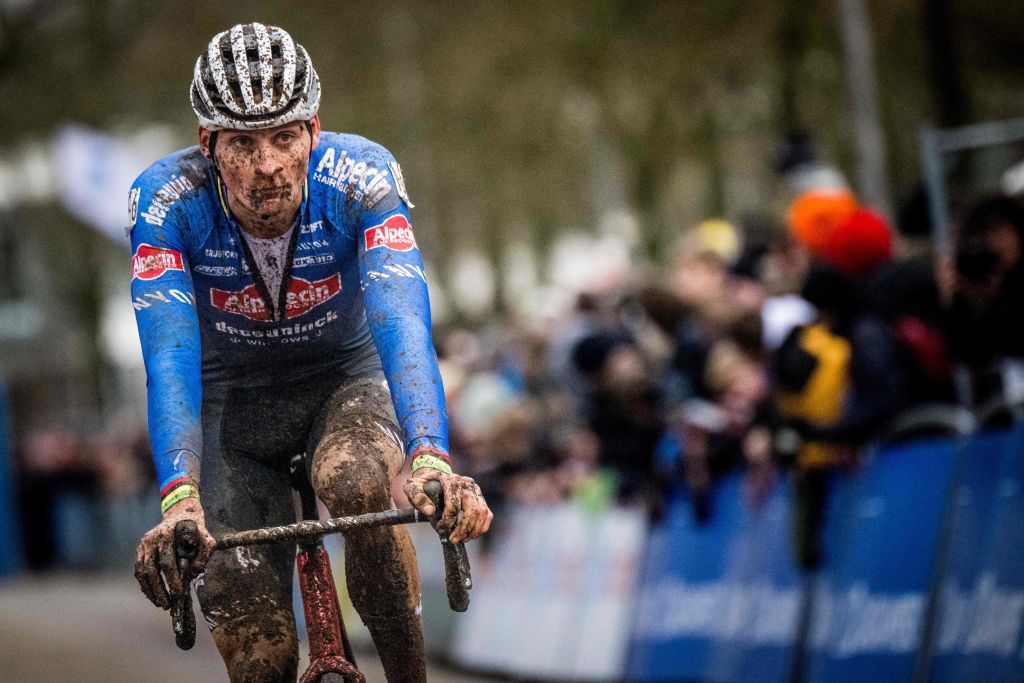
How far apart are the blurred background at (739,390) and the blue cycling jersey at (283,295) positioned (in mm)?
2575

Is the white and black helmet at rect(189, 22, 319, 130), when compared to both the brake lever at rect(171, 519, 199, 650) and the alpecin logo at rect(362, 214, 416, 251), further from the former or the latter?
the brake lever at rect(171, 519, 199, 650)

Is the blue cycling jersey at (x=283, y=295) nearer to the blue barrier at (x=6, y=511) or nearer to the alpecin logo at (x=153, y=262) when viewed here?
the alpecin logo at (x=153, y=262)

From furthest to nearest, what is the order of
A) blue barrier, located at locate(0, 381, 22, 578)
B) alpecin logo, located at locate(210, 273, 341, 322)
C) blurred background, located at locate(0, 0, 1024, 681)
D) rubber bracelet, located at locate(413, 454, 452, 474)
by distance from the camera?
1. blue barrier, located at locate(0, 381, 22, 578)
2. blurred background, located at locate(0, 0, 1024, 681)
3. alpecin logo, located at locate(210, 273, 341, 322)
4. rubber bracelet, located at locate(413, 454, 452, 474)

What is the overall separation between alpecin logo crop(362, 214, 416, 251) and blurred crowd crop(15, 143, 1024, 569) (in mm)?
2670

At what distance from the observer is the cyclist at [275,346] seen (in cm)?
481

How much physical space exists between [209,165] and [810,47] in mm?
13527

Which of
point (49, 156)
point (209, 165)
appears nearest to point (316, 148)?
point (209, 165)

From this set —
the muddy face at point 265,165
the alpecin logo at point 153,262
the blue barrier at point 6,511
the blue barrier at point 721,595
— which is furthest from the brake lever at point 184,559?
the blue barrier at point 6,511

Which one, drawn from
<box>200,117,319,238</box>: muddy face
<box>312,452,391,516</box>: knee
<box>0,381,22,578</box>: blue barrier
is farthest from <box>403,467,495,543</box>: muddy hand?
<box>0,381,22,578</box>: blue barrier

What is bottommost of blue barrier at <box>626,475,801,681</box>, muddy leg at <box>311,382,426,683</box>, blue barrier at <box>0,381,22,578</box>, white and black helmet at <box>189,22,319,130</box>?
blue barrier at <box>0,381,22,578</box>

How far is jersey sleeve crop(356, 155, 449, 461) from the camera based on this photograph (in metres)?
4.70

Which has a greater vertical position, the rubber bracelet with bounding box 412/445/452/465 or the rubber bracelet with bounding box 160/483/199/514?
the rubber bracelet with bounding box 412/445/452/465

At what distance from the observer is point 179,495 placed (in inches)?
184

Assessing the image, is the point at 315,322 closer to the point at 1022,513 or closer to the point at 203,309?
the point at 203,309
